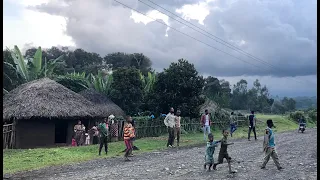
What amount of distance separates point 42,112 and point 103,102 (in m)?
7.88

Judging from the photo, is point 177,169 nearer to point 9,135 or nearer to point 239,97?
point 9,135

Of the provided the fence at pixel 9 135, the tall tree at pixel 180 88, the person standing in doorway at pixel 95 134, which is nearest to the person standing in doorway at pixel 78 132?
the person standing in doorway at pixel 95 134

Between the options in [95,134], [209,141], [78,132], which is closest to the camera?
[209,141]

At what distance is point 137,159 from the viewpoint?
14.4 m

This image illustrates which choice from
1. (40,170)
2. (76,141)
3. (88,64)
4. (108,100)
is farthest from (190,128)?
(88,64)

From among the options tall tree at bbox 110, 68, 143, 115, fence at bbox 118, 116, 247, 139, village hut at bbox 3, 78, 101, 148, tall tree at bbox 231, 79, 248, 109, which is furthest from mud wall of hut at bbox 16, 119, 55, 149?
tall tree at bbox 231, 79, 248, 109

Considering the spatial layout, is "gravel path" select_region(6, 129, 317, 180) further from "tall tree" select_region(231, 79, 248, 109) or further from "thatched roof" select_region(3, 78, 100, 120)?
"tall tree" select_region(231, 79, 248, 109)

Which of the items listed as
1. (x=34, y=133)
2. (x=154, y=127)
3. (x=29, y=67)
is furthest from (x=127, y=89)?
(x=34, y=133)

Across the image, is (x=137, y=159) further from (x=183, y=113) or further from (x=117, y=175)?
(x=183, y=113)

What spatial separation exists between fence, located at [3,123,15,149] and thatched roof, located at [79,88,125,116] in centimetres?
826

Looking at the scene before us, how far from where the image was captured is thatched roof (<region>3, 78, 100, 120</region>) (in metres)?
22.8

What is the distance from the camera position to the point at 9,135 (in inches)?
837

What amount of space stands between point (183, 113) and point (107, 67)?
1608 inches

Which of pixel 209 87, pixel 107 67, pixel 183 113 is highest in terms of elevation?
pixel 107 67
